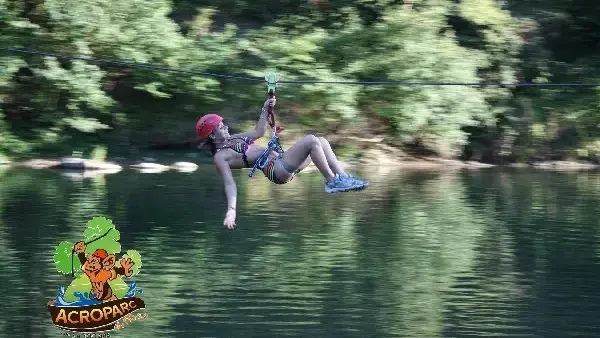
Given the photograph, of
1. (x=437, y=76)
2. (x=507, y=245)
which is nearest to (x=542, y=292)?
(x=507, y=245)

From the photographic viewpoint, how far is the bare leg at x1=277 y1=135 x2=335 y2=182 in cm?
1047

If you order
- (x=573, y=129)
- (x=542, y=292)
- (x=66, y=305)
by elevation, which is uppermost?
(x=66, y=305)

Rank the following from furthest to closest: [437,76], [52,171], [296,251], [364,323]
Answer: [437,76]
[52,171]
[296,251]
[364,323]

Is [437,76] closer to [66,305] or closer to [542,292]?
[542,292]

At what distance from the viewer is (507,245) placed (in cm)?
1688

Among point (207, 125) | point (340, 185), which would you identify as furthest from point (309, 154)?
point (207, 125)

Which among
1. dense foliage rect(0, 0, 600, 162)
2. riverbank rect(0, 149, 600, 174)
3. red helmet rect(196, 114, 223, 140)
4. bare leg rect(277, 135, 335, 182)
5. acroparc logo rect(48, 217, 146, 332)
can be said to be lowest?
riverbank rect(0, 149, 600, 174)

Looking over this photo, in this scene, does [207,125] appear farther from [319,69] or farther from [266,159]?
[319,69]

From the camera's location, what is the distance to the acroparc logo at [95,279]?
31.4ft

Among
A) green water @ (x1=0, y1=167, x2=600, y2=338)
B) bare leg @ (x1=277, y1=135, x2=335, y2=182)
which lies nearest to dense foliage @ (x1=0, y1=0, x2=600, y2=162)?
green water @ (x1=0, y1=167, x2=600, y2=338)

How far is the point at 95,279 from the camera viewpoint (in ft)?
31.9

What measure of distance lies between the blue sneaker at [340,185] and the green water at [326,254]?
1.61 metres

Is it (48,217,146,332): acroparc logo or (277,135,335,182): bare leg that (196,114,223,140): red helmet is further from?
(48,217,146,332): acroparc logo

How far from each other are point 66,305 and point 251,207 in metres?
9.93
